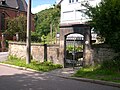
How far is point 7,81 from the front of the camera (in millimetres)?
13352

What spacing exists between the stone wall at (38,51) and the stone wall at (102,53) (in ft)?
11.5

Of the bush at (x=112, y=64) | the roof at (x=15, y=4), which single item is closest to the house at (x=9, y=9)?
the roof at (x=15, y=4)

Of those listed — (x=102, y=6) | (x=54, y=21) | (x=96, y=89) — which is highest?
(x=54, y=21)

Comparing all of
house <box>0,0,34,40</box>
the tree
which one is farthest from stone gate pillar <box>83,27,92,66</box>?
house <box>0,0,34,40</box>

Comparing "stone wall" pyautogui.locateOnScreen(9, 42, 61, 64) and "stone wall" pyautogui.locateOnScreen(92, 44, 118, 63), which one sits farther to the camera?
"stone wall" pyautogui.locateOnScreen(9, 42, 61, 64)

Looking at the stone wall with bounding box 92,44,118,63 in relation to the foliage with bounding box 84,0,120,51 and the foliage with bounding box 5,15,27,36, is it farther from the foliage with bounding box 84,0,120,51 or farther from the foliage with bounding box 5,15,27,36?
the foliage with bounding box 5,15,27,36

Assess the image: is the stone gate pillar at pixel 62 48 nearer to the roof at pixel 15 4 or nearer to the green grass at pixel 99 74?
the green grass at pixel 99 74

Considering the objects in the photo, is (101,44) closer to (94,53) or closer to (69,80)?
(94,53)

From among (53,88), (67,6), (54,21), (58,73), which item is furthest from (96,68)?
(54,21)

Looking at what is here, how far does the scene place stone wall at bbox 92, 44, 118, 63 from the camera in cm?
1575

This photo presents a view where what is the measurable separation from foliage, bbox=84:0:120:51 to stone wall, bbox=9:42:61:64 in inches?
202

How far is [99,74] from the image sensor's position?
14758 millimetres

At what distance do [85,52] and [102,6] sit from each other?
3539 millimetres

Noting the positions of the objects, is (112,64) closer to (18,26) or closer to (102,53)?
(102,53)
